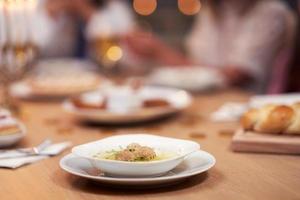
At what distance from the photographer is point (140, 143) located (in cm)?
124

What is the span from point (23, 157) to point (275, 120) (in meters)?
0.59

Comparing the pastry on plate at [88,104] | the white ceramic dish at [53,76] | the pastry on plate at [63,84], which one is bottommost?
the white ceramic dish at [53,76]

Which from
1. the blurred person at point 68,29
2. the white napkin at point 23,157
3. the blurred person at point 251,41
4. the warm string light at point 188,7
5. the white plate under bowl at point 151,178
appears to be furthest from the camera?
the warm string light at point 188,7

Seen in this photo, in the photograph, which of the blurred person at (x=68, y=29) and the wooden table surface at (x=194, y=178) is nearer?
the wooden table surface at (x=194, y=178)

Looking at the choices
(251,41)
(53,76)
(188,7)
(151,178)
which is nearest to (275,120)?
(151,178)

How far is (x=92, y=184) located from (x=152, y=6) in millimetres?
5086

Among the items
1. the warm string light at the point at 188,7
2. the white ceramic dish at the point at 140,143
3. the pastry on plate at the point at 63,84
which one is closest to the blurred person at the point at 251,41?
the pastry on plate at the point at 63,84

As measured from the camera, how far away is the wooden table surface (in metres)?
1.10

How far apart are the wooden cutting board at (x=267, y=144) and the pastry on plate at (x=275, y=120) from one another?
2cm

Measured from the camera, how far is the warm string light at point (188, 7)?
604 centimetres

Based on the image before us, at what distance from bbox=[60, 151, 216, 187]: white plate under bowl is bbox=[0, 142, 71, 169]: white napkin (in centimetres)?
15

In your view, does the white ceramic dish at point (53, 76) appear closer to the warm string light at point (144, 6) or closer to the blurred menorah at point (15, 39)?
the blurred menorah at point (15, 39)

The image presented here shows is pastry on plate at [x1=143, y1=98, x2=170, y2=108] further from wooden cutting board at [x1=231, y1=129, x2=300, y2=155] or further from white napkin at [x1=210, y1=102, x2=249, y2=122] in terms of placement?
wooden cutting board at [x1=231, y1=129, x2=300, y2=155]

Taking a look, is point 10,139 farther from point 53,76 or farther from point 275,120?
point 53,76
